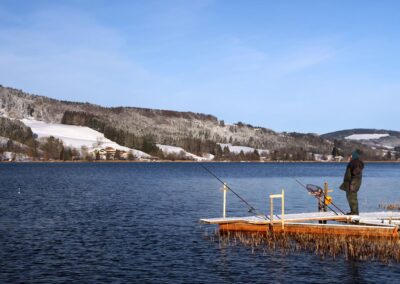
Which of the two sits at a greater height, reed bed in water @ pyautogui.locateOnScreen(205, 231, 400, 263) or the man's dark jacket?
the man's dark jacket

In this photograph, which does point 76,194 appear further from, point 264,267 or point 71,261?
point 264,267

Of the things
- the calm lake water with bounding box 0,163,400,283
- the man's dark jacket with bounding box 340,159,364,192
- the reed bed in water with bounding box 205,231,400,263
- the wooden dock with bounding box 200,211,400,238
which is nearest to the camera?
the calm lake water with bounding box 0,163,400,283

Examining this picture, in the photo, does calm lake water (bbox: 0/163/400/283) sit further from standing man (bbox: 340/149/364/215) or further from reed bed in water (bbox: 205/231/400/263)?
standing man (bbox: 340/149/364/215)

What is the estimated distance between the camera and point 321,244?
26281mm

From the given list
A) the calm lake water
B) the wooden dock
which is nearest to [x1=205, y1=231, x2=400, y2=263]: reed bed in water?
the wooden dock

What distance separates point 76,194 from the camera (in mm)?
60469

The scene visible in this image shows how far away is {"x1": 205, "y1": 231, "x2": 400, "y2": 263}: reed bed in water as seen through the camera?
24.5 meters

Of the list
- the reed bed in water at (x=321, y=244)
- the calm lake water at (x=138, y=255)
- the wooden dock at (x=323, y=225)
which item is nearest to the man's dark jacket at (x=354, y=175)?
the wooden dock at (x=323, y=225)

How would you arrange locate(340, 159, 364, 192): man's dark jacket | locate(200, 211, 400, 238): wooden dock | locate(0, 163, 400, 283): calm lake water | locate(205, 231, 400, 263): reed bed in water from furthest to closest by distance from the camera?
locate(340, 159, 364, 192): man's dark jacket, locate(200, 211, 400, 238): wooden dock, locate(205, 231, 400, 263): reed bed in water, locate(0, 163, 400, 283): calm lake water

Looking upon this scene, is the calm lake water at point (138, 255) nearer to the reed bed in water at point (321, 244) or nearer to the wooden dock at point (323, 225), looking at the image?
the reed bed in water at point (321, 244)

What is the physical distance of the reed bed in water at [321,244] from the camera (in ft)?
80.5

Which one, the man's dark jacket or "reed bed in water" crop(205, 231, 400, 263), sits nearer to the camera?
"reed bed in water" crop(205, 231, 400, 263)

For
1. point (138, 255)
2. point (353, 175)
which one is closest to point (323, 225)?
point (353, 175)

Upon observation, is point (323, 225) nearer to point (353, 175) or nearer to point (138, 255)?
point (353, 175)
